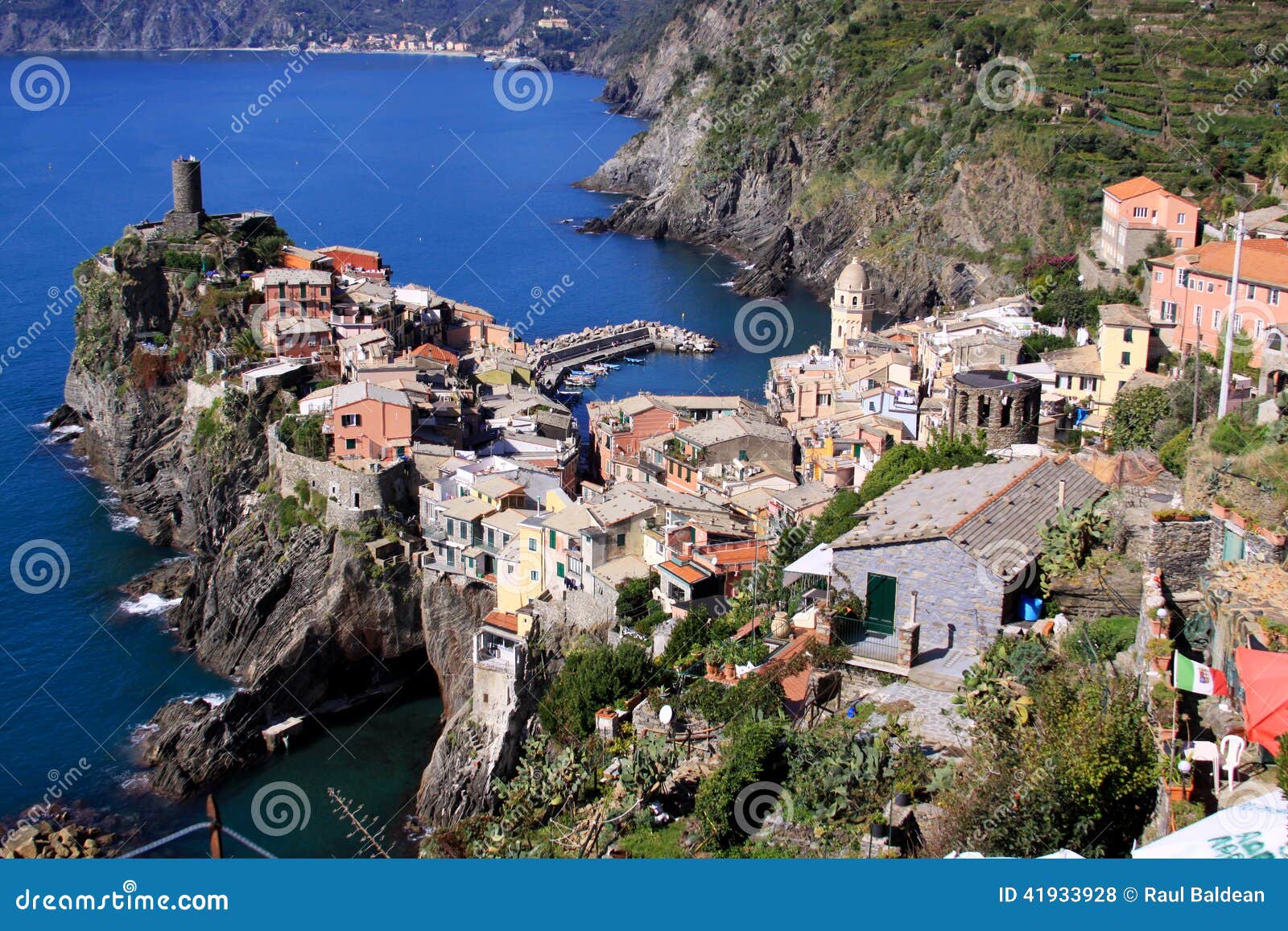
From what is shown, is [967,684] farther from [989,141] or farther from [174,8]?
[174,8]

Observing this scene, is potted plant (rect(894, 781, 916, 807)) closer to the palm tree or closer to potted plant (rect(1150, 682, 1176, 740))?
potted plant (rect(1150, 682, 1176, 740))

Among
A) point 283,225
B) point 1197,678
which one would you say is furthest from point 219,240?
point 1197,678

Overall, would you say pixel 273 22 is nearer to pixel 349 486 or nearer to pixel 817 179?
pixel 817 179

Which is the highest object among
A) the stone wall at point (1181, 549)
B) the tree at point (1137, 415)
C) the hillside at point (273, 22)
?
the hillside at point (273, 22)

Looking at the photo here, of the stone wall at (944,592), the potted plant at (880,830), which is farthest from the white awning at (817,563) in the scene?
the potted plant at (880,830)

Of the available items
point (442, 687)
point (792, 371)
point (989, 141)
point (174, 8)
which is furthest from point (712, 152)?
point (174, 8)

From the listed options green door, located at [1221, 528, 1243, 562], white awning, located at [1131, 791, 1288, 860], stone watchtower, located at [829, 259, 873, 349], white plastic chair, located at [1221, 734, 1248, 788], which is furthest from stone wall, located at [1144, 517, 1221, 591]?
stone watchtower, located at [829, 259, 873, 349]

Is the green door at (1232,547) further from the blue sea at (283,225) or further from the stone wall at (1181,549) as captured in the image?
the blue sea at (283,225)
